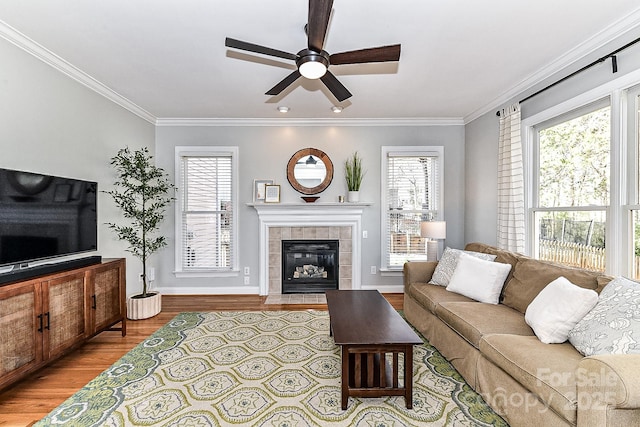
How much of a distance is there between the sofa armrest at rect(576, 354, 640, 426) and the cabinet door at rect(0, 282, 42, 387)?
3.24 m

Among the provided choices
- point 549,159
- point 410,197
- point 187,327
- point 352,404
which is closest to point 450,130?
point 410,197

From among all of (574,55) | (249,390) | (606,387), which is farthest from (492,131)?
(249,390)

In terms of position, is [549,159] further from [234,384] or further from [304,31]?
[234,384]

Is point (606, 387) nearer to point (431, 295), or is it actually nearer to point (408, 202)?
point (431, 295)

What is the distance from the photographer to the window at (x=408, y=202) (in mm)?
4887

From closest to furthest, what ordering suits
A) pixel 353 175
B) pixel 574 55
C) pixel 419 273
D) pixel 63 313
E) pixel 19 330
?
pixel 19 330 → pixel 63 313 → pixel 574 55 → pixel 419 273 → pixel 353 175

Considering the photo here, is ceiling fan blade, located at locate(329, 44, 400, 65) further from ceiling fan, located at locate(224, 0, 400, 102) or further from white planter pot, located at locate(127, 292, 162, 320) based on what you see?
white planter pot, located at locate(127, 292, 162, 320)

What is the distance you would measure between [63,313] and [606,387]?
3.44 meters

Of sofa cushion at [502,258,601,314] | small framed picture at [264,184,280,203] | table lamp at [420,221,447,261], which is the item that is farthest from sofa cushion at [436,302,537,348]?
small framed picture at [264,184,280,203]

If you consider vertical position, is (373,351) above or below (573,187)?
below

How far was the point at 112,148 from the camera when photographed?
12.4 ft

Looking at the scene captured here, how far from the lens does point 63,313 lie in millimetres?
2498

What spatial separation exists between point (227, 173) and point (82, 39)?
2.48m

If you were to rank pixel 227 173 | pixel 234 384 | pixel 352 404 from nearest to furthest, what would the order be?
1. pixel 352 404
2. pixel 234 384
3. pixel 227 173
